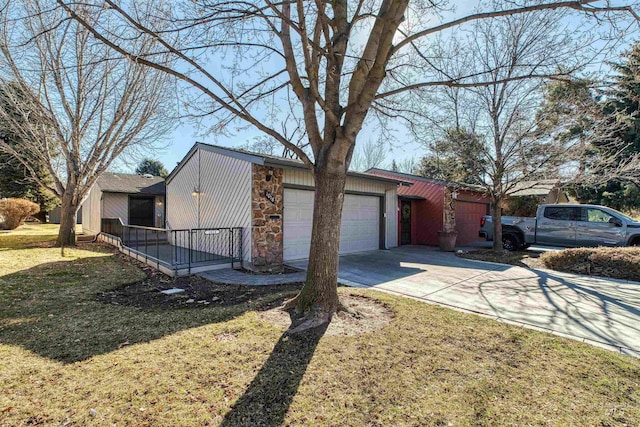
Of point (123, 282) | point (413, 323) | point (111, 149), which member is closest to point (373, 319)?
point (413, 323)

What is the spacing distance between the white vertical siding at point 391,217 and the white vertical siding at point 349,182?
17.4 inches

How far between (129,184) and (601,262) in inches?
795

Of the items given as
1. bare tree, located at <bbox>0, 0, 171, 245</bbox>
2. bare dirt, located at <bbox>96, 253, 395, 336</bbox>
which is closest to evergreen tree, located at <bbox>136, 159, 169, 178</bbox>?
bare tree, located at <bbox>0, 0, 171, 245</bbox>

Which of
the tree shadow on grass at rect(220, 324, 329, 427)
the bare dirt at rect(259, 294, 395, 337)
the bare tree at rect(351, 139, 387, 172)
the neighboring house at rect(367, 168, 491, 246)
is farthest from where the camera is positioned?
the bare tree at rect(351, 139, 387, 172)

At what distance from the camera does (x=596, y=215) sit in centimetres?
990

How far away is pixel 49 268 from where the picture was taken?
7586mm

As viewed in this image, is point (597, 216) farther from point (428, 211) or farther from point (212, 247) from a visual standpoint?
point (212, 247)

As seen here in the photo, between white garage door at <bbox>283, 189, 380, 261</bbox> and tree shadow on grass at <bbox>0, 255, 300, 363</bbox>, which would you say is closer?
tree shadow on grass at <bbox>0, 255, 300, 363</bbox>

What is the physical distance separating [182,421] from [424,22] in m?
6.38

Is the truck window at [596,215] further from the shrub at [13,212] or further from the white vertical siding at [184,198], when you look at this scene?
the shrub at [13,212]

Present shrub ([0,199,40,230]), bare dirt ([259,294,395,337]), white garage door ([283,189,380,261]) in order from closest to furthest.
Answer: bare dirt ([259,294,395,337]) → white garage door ([283,189,380,261]) → shrub ([0,199,40,230])

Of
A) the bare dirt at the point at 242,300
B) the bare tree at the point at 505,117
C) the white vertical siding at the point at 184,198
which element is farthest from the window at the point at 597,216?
the white vertical siding at the point at 184,198

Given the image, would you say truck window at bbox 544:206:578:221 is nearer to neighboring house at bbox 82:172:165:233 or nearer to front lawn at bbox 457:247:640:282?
front lawn at bbox 457:247:640:282

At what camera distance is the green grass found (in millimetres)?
2221
